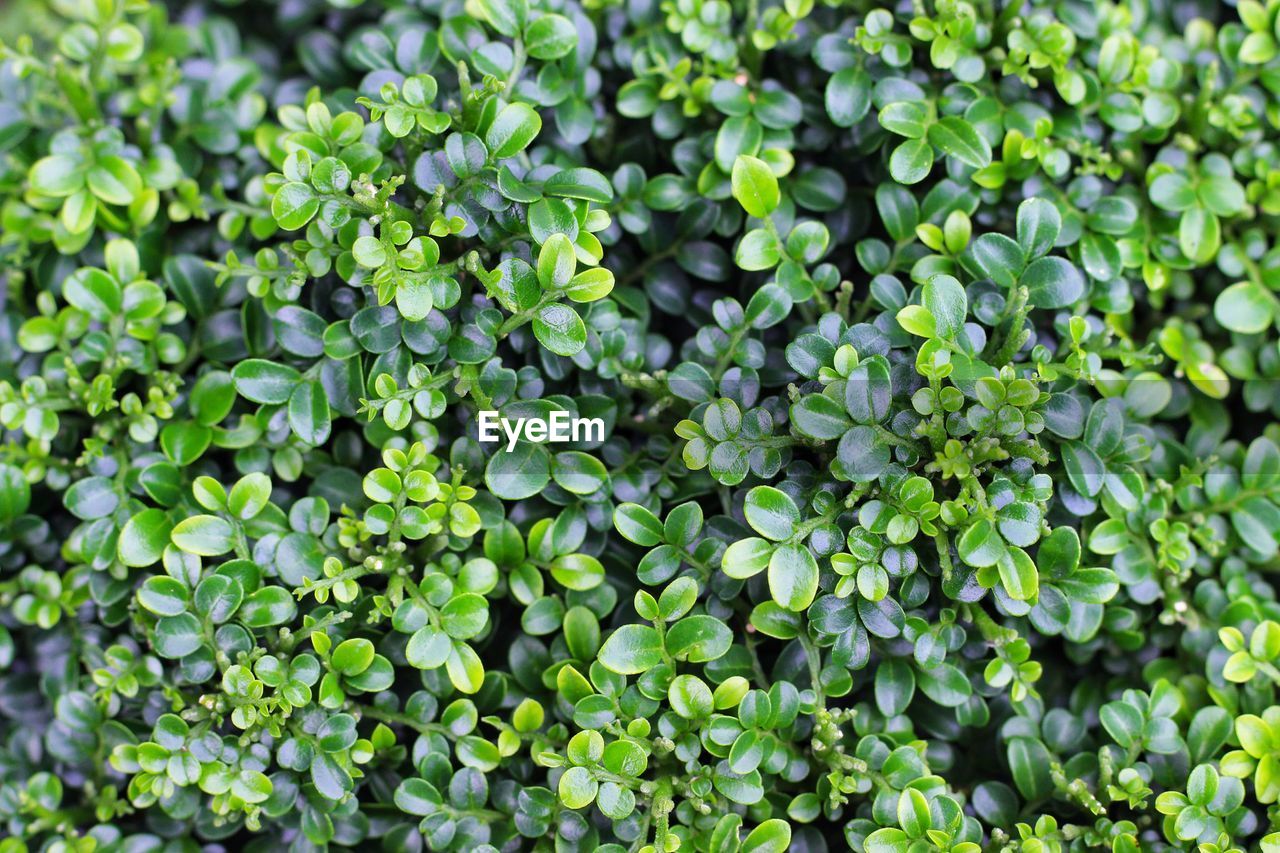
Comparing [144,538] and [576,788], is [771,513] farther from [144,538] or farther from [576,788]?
[144,538]

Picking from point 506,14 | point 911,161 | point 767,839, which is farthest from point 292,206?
point 767,839

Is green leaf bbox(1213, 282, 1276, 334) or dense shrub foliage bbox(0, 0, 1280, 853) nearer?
dense shrub foliage bbox(0, 0, 1280, 853)

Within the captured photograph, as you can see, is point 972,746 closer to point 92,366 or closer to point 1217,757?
point 1217,757

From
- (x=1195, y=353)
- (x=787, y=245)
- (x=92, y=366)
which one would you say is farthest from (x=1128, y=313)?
(x=92, y=366)

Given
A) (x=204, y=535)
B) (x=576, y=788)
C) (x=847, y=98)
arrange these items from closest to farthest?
(x=576, y=788), (x=204, y=535), (x=847, y=98)

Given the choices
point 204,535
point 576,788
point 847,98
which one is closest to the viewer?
point 576,788

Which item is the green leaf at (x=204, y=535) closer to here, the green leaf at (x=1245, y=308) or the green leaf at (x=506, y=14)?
the green leaf at (x=506, y=14)

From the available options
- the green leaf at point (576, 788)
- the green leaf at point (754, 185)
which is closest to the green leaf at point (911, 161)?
the green leaf at point (754, 185)

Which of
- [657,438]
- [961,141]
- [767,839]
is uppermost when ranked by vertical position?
[961,141]

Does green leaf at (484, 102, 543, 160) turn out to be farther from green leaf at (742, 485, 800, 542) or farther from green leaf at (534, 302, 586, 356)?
green leaf at (742, 485, 800, 542)

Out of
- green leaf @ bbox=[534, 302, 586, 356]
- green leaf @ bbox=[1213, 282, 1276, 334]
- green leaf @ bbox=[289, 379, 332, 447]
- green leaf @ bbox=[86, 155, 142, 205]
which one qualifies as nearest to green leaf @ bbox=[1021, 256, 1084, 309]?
green leaf @ bbox=[1213, 282, 1276, 334]
